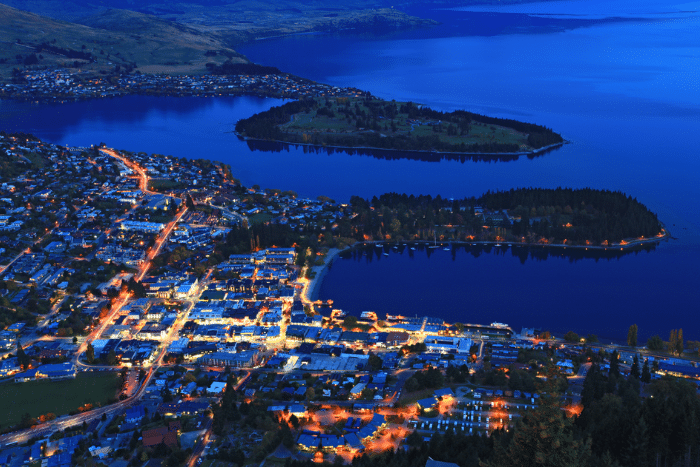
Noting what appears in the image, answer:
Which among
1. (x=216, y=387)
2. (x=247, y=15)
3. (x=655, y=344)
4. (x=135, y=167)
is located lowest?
(x=216, y=387)

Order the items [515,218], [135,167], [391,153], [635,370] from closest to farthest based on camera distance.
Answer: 1. [635,370]
2. [515,218]
3. [135,167]
4. [391,153]

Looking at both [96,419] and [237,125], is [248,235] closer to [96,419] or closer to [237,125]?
[96,419]

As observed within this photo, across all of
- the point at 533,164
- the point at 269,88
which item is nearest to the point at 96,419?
the point at 533,164

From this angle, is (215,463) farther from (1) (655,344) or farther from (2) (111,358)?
(1) (655,344)

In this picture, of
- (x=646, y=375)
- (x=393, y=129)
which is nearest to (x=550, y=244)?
(x=646, y=375)

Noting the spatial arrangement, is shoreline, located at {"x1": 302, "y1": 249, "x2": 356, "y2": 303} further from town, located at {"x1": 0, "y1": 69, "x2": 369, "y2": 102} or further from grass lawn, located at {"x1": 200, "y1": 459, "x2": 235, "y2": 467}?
town, located at {"x1": 0, "y1": 69, "x2": 369, "y2": 102}

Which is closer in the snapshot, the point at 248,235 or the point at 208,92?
the point at 248,235

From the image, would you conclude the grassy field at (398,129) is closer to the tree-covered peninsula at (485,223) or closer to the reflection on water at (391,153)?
the reflection on water at (391,153)
